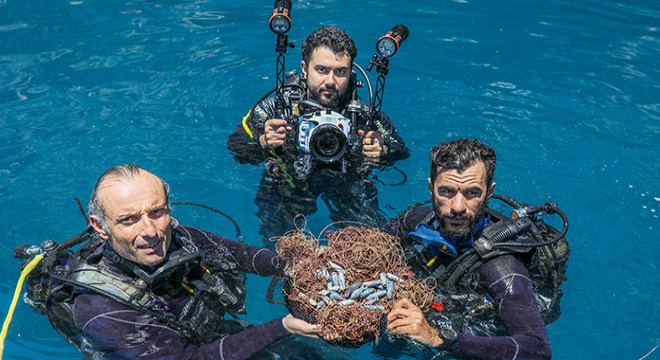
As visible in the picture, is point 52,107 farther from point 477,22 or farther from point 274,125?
point 477,22

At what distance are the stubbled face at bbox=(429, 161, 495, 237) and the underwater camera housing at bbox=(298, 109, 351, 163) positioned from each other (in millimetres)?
1408

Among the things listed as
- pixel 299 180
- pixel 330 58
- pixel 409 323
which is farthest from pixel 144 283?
pixel 330 58

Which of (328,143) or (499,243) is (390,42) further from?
(499,243)

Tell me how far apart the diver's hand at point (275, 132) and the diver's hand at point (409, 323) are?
240 cm

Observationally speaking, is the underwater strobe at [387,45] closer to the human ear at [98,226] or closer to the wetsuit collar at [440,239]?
the wetsuit collar at [440,239]

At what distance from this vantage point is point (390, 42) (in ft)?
19.0

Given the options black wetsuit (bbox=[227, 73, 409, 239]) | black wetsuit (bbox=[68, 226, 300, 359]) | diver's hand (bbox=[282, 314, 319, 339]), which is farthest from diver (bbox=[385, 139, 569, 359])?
black wetsuit (bbox=[227, 73, 409, 239])

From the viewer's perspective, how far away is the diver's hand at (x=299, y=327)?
143 inches

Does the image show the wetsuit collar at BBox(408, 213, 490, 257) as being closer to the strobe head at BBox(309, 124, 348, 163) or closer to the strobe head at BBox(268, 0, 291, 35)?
the strobe head at BBox(309, 124, 348, 163)

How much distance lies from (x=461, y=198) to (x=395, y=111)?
3.94 m

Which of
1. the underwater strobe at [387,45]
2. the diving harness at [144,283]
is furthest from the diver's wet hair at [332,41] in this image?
the diving harness at [144,283]

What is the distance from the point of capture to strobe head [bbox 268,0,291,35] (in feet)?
18.5

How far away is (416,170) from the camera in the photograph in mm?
7141

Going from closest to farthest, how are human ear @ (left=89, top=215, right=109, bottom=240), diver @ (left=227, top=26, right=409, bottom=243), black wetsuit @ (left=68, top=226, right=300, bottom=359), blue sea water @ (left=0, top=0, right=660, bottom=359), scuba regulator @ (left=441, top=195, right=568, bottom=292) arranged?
black wetsuit @ (left=68, top=226, right=300, bottom=359)
human ear @ (left=89, top=215, right=109, bottom=240)
scuba regulator @ (left=441, top=195, right=568, bottom=292)
diver @ (left=227, top=26, right=409, bottom=243)
blue sea water @ (left=0, top=0, right=660, bottom=359)
